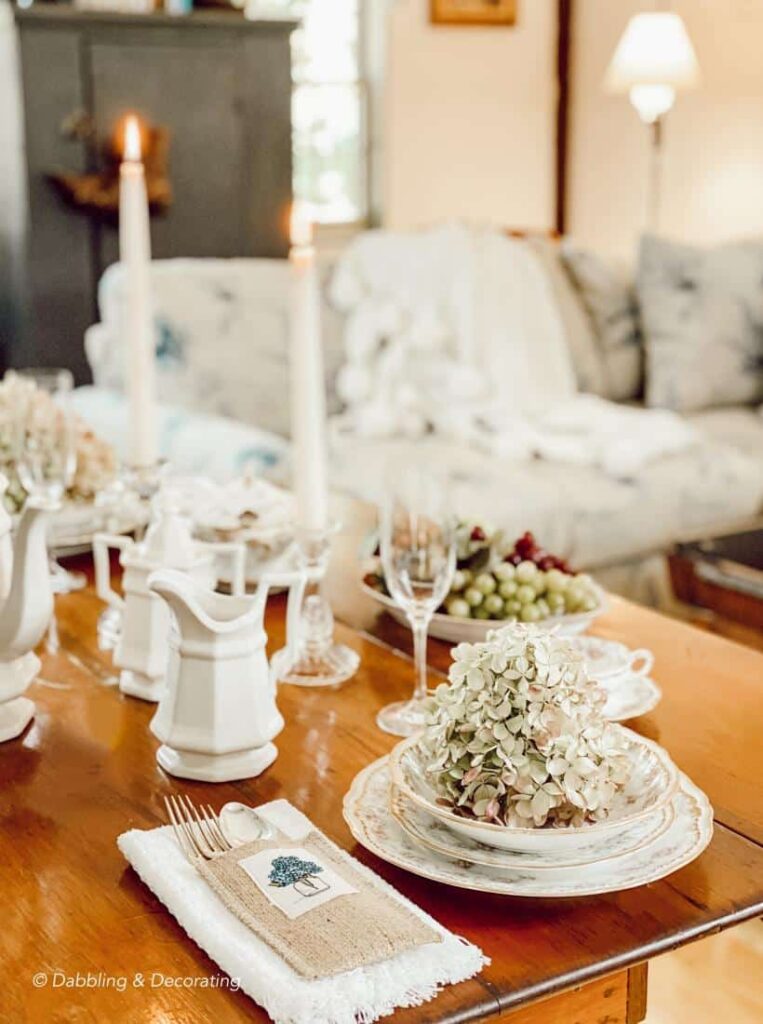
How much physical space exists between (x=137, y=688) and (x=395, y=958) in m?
0.53

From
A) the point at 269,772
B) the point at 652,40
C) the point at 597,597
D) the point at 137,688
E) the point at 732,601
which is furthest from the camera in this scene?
the point at 652,40

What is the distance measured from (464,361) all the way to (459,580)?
1.86 m

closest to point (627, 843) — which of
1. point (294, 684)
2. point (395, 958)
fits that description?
point (395, 958)

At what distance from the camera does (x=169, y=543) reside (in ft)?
4.25

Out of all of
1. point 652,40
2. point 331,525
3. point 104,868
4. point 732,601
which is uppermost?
point 652,40

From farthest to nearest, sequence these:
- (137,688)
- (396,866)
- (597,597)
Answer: (597,597), (137,688), (396,866)

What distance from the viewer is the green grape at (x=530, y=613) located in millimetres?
1371

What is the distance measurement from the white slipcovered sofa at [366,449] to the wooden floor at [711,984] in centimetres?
103

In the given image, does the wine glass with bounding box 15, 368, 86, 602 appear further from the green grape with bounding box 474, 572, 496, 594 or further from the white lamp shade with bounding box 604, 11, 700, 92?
the white lamp shade with bounding box 604, 11, 700, 92

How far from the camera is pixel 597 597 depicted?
144 centimetres

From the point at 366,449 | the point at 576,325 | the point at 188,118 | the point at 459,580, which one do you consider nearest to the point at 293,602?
the point at 459,580

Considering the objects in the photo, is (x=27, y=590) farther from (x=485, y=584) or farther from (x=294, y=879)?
(x=485, y=584)

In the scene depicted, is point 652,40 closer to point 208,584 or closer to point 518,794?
point 208,584

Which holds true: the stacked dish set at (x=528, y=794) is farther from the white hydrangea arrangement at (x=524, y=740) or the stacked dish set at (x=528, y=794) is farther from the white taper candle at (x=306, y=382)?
the white taper candle at (x=306, y=382)
